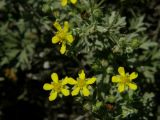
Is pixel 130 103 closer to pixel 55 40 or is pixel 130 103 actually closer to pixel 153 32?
pixel 55 40

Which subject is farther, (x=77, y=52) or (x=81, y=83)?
(x=77, y=52)

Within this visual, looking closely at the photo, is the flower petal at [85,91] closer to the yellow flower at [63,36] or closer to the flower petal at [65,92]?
the flower petal at [65,92]

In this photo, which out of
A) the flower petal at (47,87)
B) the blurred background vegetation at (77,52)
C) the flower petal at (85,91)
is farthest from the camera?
the blurred background vegetation at (77,52)

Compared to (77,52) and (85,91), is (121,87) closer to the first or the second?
(85,91)

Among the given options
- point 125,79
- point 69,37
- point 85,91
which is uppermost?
point 69,37

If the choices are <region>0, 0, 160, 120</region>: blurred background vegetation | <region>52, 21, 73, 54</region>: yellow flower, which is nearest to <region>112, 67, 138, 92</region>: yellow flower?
<region>0, 0, 160, 120</region>: blurred background vegetation

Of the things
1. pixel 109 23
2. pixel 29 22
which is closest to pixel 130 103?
pixel 109 23

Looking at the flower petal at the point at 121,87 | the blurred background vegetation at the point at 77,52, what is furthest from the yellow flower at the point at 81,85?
the flower petal at the point at 121,87

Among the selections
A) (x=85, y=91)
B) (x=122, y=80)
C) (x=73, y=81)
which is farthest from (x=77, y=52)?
(x=122, y=80)

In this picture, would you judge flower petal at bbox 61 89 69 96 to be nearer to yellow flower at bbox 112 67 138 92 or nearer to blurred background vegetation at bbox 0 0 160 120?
blurred background vegetation at bbox 0 0 160 120
